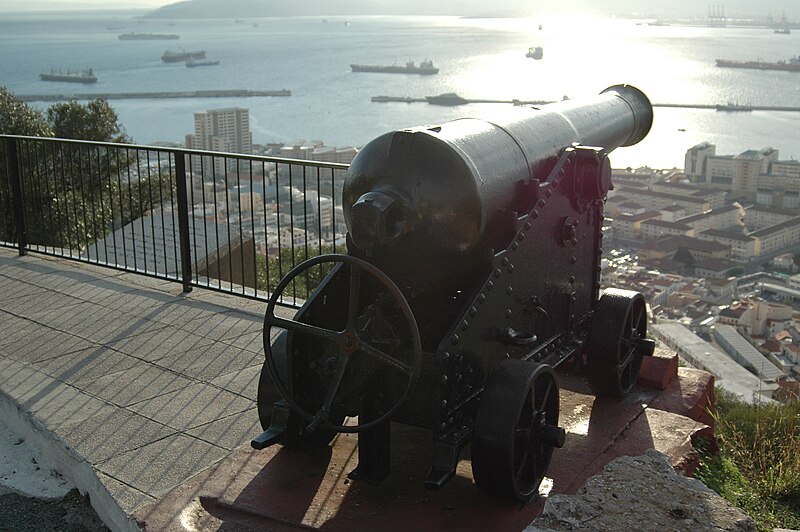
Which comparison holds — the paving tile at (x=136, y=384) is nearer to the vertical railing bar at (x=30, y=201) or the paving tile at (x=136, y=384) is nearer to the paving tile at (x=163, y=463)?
the paving tile at (x=163, y=463)

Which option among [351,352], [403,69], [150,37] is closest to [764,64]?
[403,69]

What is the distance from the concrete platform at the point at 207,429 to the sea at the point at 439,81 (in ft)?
4.36

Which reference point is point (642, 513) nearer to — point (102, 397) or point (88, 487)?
point (88, 487)

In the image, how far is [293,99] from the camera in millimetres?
57719

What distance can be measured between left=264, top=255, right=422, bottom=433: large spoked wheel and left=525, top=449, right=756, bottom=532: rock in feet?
1.86

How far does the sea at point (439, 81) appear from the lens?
142ft

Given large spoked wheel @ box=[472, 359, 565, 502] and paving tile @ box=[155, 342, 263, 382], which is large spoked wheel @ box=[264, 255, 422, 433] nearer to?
large spoked wheel @ box=[472, 359, 565, 502]

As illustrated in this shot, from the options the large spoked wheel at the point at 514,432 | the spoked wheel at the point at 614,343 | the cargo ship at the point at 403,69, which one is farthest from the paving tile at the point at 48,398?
the cargo ship at the point at 403,69

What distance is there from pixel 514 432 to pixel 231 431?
1.36 metres

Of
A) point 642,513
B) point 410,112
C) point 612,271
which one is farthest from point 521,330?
point 410,112

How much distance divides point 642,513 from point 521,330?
0.81 m

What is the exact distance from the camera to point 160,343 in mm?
4680

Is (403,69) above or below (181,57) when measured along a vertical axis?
below

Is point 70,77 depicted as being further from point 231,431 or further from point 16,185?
point 231,431
